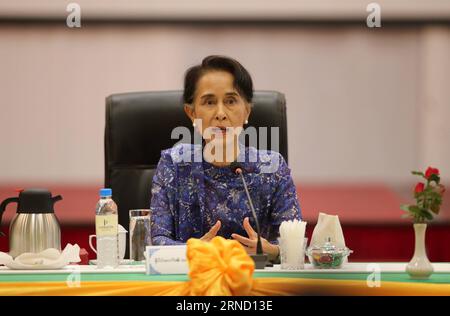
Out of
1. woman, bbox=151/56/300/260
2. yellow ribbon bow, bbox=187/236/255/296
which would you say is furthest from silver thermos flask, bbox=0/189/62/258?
yellow ribbon bow, bbox=187/236/255/296

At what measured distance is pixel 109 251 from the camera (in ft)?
7.10

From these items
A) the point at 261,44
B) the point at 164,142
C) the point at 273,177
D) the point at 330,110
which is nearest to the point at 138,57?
the point at 261,44

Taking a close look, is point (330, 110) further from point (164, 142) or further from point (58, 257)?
point (58, 257)

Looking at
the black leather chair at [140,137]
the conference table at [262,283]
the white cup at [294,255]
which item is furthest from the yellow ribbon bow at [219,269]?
the black leather chair at [140,137]

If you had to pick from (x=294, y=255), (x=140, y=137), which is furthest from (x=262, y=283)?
(x=140, y=137)

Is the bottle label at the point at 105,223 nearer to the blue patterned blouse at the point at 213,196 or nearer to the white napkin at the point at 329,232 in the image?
the blue patterned blouse at the point at 213,196

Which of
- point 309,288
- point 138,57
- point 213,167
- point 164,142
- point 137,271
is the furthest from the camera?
point 138,57

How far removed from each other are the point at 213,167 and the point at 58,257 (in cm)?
59

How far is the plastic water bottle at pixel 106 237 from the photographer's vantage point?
2.16m

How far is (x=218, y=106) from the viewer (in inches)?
96.6

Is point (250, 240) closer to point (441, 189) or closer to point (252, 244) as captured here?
point (252, 244)

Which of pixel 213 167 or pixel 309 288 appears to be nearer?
pixel 309 288

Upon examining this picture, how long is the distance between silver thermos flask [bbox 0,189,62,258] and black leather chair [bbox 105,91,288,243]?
0.47m

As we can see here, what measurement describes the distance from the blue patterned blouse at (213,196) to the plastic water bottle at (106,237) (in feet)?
1.03
